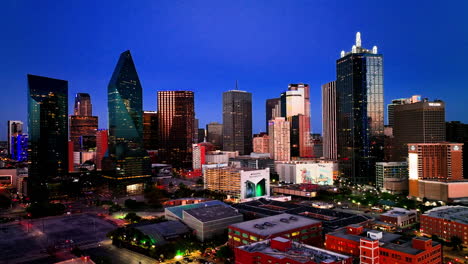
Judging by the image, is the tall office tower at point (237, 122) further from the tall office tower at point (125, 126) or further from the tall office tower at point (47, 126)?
the tall office tower at point (47, 126)

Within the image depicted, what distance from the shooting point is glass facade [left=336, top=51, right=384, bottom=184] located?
108625mm

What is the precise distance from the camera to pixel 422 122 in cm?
10069

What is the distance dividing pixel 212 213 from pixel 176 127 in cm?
12216

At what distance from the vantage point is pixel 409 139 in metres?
106

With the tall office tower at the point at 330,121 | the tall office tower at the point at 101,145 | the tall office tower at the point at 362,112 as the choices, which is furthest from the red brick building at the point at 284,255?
the tall office tower at the point at 101,145

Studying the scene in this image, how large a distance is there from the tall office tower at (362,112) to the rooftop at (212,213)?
220 ft

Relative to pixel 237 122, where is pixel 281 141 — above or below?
below

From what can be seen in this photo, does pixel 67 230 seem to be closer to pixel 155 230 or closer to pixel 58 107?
pixel 155 230

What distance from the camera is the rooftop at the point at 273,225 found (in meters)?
41.3

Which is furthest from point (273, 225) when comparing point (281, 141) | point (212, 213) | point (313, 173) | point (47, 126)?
point (281, 141)

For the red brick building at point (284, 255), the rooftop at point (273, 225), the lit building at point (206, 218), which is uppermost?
the red brick building at point (284, 255)

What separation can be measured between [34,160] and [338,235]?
99.4 metres

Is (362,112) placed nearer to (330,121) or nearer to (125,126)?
(330,121)

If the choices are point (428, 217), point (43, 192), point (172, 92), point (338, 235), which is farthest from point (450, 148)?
point (172, 92)
